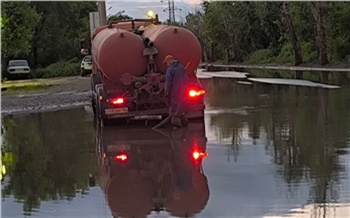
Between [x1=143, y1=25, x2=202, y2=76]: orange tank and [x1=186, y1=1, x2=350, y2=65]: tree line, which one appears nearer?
[x1=143, y1=25, x2=202, y2=76]: orange tank

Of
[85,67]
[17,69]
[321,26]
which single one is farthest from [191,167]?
[17,69]

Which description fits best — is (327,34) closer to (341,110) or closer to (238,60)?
(238,60)

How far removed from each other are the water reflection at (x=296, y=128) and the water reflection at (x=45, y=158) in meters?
2.83

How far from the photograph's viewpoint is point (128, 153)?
1280 cm

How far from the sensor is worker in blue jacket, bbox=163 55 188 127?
15.5 m

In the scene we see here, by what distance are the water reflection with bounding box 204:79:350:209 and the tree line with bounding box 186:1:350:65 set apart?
947 inches

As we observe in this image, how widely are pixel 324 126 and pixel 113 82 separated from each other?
5.11 meters

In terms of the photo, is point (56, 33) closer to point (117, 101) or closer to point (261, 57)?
point (261, 57)

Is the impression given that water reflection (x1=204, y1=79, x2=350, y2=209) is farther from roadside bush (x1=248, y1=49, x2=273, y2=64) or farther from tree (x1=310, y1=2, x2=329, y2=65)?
roadside bush (x1=248, y1=49, x2=273, y2=64)

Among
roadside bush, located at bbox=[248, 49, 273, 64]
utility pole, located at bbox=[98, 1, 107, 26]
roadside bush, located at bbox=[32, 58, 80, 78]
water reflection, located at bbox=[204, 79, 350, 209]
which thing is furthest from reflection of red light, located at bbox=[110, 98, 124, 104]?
roadside bush, located at bbox=[248, 49, 273, 64]

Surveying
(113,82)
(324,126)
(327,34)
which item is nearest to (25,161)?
(113,82)

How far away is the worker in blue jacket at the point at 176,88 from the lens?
50.8ft

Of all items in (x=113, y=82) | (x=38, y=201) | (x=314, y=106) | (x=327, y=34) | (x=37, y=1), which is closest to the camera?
(x=38, y=201)

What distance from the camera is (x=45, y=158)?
13023mm
